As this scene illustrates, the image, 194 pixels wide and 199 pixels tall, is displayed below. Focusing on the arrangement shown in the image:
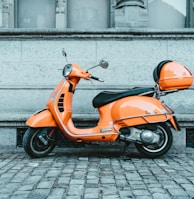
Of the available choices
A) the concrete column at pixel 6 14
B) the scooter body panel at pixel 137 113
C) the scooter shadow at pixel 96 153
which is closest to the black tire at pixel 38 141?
the scooter shadow at pixel 96 153

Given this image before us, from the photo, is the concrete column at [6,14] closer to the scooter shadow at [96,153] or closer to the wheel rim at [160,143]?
the scooter shadow at [96,153]

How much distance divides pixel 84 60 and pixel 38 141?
196 centimetres

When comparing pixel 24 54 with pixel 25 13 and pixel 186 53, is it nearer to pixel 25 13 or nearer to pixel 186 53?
pixel 25 13

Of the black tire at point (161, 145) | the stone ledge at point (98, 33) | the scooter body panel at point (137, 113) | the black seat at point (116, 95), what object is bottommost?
the black tire at point (161, 145)

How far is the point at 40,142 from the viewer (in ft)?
16.9

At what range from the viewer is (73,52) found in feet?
21.2

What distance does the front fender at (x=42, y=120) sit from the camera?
5.01 m

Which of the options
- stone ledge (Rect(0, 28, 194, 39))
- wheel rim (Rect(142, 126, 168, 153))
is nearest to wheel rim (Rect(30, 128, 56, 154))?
wheel rim (Rect(142, 126, 168, 153))

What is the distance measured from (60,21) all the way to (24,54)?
1.04m

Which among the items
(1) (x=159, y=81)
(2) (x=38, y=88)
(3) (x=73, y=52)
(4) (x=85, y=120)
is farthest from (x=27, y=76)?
Answer: (1) (x=159, y=81)

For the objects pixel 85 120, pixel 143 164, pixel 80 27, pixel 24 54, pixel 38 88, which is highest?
pixel 80 27

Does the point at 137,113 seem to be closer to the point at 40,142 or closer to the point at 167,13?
the point at 40,142

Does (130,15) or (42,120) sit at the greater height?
(130,15)

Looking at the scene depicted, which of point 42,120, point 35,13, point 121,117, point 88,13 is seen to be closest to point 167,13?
point 88,13
